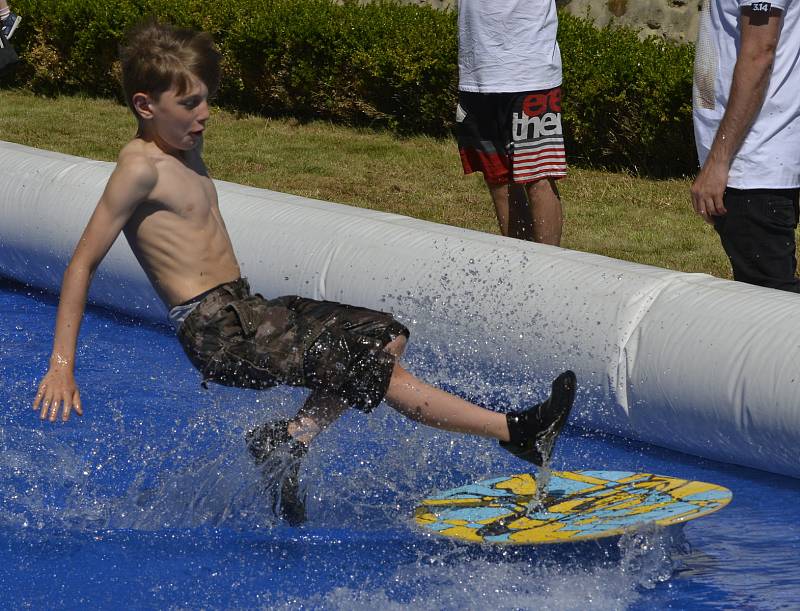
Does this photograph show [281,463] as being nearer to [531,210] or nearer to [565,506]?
[565,506]

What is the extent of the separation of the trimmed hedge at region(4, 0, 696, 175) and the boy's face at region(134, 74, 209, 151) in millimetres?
4709

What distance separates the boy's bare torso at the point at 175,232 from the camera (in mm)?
3393

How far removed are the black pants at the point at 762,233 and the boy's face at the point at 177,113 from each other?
1651 mm

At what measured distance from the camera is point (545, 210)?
519 cm

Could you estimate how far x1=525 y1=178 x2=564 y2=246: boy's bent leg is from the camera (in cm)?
517

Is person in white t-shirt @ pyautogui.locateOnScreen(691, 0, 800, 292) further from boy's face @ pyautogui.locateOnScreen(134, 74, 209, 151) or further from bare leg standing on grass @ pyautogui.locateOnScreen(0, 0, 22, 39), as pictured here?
bare leg standing on grass @ pyautogui.locateOnScreen(0, 0, 22, 39)

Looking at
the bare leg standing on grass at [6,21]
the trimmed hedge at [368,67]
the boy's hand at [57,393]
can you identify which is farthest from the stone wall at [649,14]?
the boy's hand at [57,393]

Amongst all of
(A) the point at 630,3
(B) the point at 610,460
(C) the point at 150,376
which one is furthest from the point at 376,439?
(A) the point at 630,3

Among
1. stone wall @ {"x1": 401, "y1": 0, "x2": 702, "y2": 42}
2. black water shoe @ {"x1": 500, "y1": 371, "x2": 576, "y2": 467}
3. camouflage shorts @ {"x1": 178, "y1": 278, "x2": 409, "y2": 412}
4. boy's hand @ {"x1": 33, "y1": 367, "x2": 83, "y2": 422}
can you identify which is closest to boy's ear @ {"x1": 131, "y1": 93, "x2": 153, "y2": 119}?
camouflage shorts @ {"x1": 178, "y1": 278, "x2": 409, "y2": 412}

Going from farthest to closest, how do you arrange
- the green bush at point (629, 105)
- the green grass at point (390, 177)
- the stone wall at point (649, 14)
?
the stone wall at point (649, 14) < the green bush at point (629, 105) < the green grass at point (390, 177)

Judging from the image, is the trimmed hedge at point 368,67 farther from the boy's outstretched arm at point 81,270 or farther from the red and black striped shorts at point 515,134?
the boy's outstretched arm at point 81,270

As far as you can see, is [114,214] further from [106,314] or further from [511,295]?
[106,314]

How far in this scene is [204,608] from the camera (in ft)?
10.1

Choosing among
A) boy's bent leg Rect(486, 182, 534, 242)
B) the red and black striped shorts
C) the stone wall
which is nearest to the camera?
the red and black striped shorts
